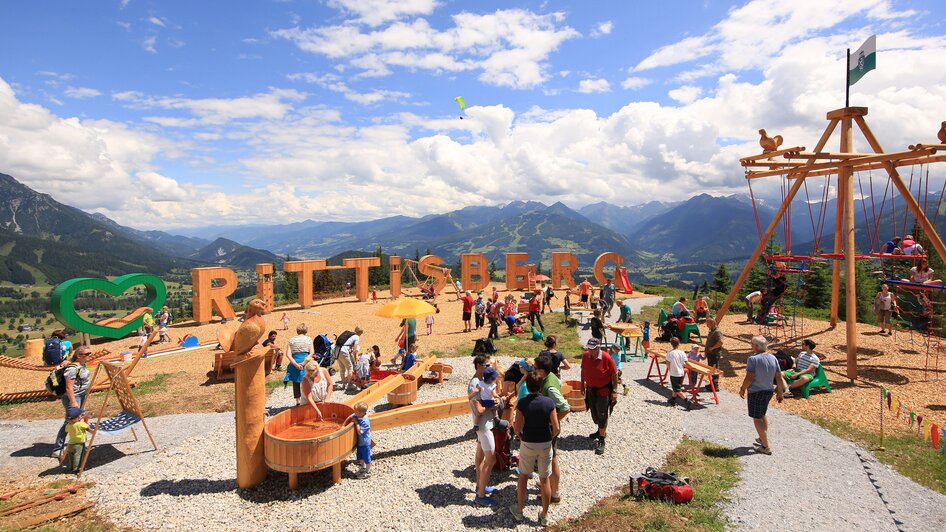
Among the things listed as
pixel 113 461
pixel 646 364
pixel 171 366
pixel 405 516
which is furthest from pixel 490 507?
pixel 171 366

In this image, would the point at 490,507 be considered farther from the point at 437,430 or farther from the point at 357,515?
the point at 437,430

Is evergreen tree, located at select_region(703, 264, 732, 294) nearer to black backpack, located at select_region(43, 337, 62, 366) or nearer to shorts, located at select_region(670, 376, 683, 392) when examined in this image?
shorts, located at select_region(670, 376, 683, 392)

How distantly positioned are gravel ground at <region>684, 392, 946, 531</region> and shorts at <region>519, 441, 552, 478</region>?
2.47 metres

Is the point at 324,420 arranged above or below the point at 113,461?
above

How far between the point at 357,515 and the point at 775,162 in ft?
47.4

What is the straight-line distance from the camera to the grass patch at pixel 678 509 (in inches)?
220

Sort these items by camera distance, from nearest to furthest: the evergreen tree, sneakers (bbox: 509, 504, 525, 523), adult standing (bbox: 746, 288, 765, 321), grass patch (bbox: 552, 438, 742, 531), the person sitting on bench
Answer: grass patch (bbox: 552, 438, 742, 531) < sneakers (bbox: 509, 504, 525, 523) < the person sitting on bench < adult standing (bbox: 746, 288, 765, 321) < the evergreen tree

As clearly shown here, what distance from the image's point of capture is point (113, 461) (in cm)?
769

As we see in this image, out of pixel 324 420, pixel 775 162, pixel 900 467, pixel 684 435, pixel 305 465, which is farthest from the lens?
pixel 775 162

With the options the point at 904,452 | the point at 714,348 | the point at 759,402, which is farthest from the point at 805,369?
the point at 759,402

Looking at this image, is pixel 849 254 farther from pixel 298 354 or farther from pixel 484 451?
pixel 298 354

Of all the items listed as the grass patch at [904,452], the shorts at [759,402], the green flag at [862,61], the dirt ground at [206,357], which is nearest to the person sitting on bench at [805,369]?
the grass patch at [904,452]

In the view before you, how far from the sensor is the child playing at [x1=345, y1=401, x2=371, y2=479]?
22.8 feet

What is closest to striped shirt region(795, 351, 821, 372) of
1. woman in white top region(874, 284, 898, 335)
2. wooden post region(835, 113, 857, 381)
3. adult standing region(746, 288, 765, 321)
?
wooden post region(835, 113, 857, 381)
